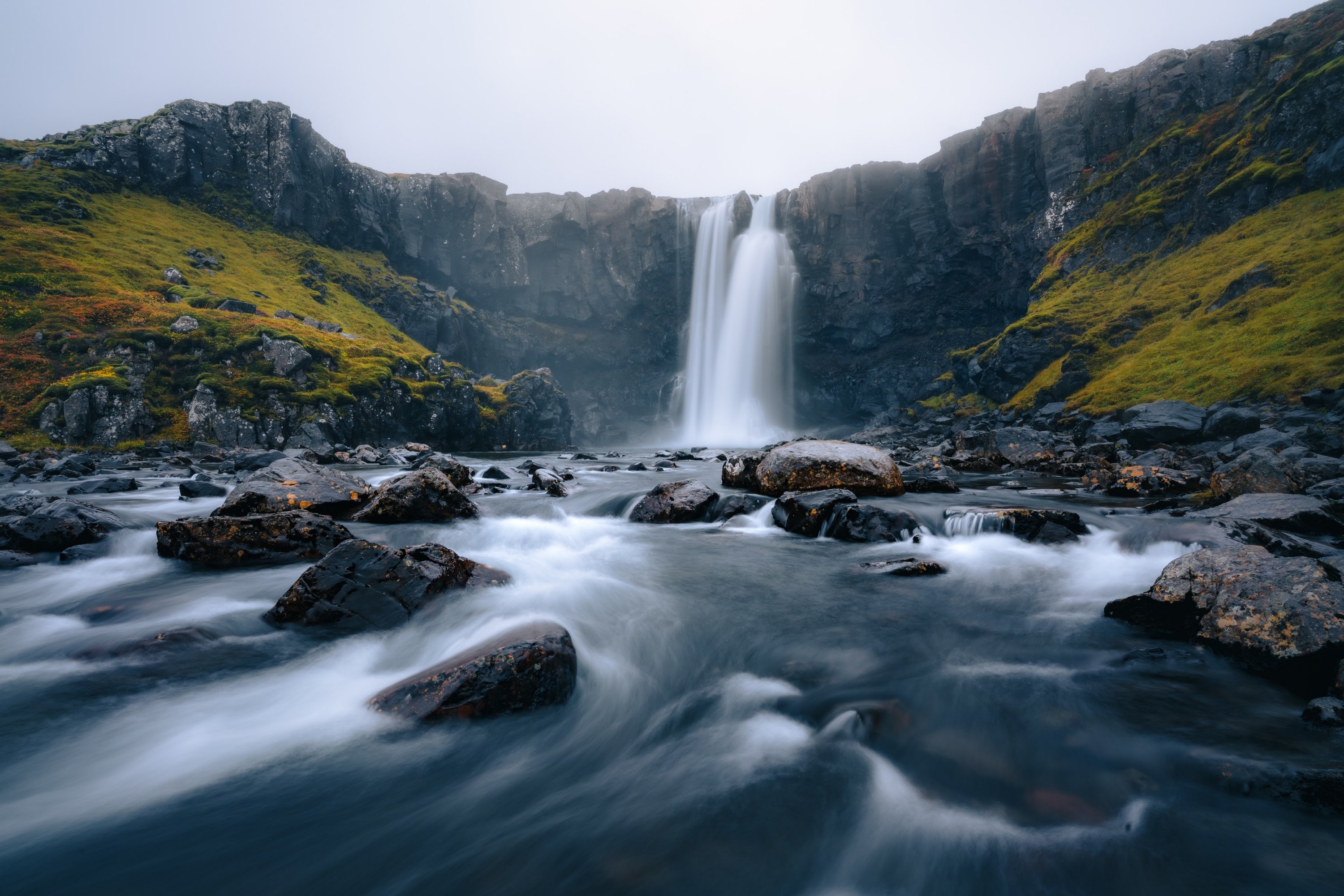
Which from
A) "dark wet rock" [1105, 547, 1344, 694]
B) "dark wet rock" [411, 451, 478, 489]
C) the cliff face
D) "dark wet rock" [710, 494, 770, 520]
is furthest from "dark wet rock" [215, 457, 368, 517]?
the cliff face

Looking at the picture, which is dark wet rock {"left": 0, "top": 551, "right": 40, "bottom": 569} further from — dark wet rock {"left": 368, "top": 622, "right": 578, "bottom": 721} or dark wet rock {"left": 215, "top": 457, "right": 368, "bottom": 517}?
dark wet rock {"left": 368, "top": 622, "right": 578, "bottom": 721}

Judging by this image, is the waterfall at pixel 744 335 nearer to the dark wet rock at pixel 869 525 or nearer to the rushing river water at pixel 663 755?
the dark wet rock at pixel 869 525

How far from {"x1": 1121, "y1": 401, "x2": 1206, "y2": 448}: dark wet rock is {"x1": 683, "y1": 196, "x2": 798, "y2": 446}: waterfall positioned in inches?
2119

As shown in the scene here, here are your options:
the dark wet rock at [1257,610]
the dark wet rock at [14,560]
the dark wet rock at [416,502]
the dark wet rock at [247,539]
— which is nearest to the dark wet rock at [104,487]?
the dark wet rock at [14,560]

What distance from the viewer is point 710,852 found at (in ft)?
9.37

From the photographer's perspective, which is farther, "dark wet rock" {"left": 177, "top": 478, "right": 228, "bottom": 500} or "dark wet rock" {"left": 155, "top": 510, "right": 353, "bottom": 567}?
"dark wet rock" {"left": 177, "top": 478, "right": 228, "bottom": 500}

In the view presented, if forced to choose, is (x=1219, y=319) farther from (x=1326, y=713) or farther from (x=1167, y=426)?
(x=1326, y=713)

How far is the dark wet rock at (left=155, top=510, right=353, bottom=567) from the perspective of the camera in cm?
731

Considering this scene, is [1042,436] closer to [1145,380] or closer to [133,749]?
[1145,380]

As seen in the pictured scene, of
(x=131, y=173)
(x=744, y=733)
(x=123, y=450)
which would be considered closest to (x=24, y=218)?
(x=131, y=173)

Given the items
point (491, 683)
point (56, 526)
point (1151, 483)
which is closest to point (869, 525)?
point (491, 683)

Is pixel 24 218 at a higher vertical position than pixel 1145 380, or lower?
higher

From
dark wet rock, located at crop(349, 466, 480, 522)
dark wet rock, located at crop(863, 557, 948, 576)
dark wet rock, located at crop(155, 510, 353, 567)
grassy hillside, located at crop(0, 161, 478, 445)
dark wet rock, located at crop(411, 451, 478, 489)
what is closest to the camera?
Answer: dark wet rock, located at crop(155, 510, 353, 567)

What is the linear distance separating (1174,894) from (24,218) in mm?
80088
